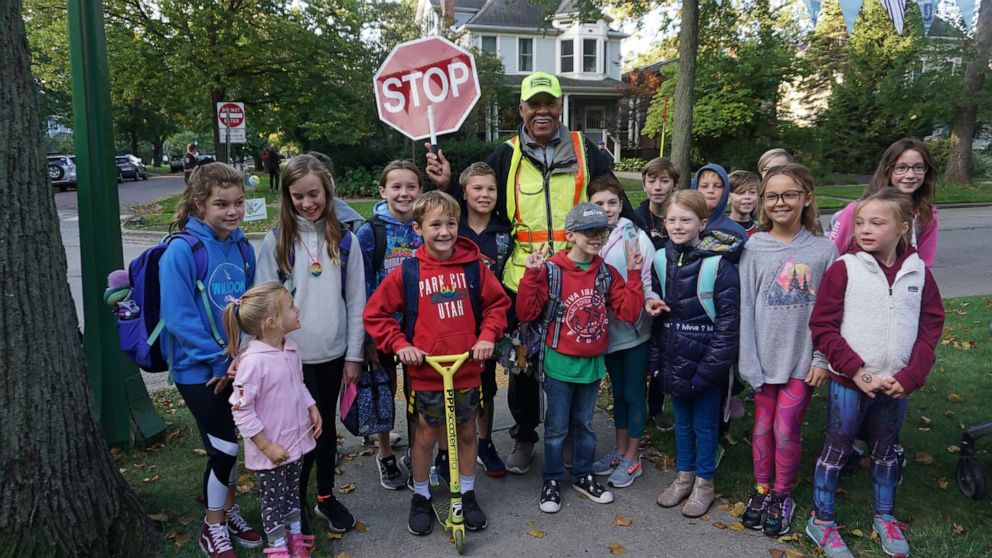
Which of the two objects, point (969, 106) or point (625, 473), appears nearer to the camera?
point (625, 473)

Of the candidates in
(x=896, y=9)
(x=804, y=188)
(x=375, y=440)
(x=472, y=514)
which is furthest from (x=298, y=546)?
(x=896, y=9)

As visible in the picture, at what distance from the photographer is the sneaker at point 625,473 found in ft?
13.4

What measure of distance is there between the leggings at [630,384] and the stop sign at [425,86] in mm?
1821

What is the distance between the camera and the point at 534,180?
4.04 meters

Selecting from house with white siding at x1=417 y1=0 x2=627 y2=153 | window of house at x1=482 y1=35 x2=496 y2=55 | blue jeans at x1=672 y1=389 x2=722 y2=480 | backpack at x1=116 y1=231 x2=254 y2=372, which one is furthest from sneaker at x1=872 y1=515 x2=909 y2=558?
window of house at x1=482 y1=35 x2=496 y2=55

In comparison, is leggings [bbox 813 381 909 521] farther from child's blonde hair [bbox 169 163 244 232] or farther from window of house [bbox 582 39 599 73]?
window of house [bbox 582 39 599 73]

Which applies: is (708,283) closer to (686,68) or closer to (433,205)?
(433,205)

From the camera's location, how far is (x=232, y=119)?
50.5 feet

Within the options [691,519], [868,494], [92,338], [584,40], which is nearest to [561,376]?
[691,519]

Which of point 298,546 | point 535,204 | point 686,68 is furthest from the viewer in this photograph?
point 686,68

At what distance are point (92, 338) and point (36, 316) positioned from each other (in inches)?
53.9

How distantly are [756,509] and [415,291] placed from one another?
2231 mm

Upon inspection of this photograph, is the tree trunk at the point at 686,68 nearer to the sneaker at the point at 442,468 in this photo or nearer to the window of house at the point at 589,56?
the sneaker at the point at 442,468

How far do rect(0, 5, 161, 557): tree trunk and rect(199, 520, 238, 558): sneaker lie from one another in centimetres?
42
